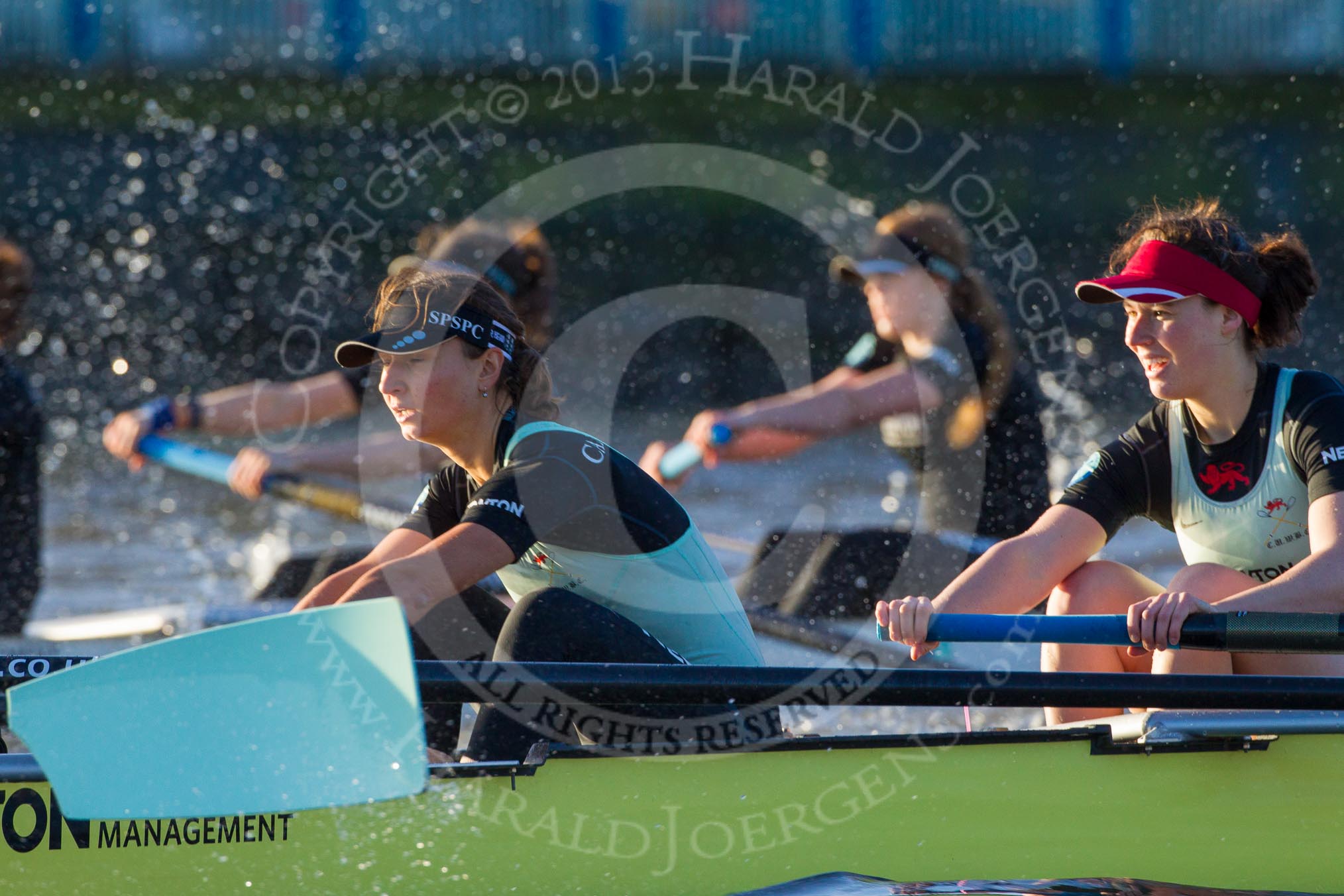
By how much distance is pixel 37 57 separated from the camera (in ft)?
37.5

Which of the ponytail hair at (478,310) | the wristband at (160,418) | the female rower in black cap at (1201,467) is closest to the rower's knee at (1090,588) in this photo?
the female rower in black cap at (1201,467)

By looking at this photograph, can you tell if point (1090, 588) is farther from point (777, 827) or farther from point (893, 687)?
point (777, 827)

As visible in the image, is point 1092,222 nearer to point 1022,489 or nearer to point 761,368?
point 761,368

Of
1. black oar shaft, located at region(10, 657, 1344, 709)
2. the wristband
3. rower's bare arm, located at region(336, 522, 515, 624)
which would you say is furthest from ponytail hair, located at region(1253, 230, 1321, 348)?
the wristband

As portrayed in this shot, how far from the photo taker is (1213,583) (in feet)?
8.45

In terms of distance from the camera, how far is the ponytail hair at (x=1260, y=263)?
2.62 metres

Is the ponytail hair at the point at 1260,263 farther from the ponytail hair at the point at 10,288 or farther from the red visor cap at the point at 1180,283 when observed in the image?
the ponytail hair at the point at 10,288

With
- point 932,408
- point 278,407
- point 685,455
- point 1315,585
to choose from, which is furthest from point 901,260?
point 278,407

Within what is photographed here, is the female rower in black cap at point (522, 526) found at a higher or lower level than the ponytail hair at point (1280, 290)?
lower

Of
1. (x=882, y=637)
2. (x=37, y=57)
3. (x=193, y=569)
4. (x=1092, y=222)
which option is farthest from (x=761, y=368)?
(x=882, y=637)

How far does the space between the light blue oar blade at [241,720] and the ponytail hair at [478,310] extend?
62 centimetres

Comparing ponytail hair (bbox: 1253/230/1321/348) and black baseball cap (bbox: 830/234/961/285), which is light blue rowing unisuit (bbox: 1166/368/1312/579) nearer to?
ponytail hair (bbox: 1253/230/1321/348)

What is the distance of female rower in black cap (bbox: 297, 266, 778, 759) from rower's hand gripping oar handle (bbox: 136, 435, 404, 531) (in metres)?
2.15

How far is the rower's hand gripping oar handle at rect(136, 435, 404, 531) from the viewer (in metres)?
4.89
